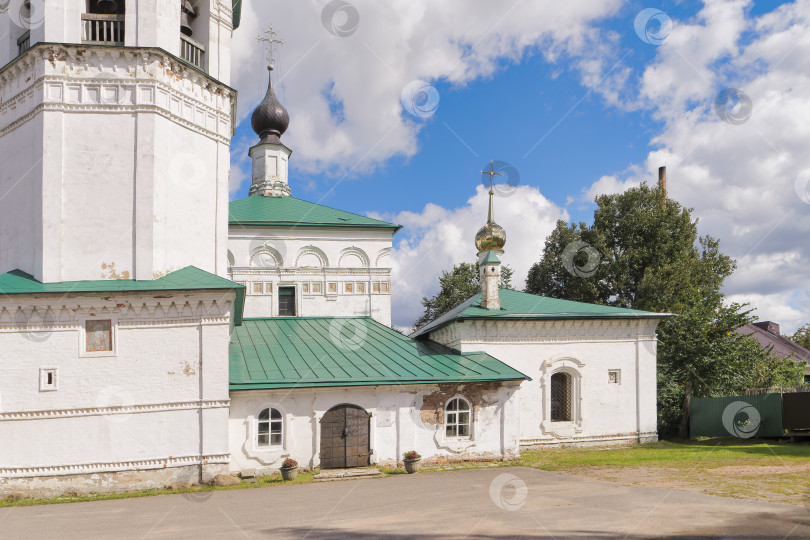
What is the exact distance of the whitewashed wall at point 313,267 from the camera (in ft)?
72.8

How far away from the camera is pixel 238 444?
15.2 meters

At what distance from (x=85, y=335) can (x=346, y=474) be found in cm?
661

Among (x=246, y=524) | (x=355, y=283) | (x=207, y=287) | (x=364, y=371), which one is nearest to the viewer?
(x=246, y=524)

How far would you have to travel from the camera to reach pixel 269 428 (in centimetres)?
1553

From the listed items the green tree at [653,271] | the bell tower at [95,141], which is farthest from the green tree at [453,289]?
the bell tower at [95,141]

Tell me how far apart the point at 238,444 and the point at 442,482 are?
4.96 meters

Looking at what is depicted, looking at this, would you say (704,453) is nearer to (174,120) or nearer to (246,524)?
(246,524)

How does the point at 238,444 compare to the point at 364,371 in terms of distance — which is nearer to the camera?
the point at 238,444

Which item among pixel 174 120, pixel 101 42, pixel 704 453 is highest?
pixel 101 42

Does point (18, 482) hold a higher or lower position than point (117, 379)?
lower

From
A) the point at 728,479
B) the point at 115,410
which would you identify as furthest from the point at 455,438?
the point at 115,410

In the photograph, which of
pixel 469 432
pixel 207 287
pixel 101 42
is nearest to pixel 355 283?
pixel 469 432

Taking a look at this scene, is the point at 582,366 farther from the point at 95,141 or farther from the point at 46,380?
the point at 95,141

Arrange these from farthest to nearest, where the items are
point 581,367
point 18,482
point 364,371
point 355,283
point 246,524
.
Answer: point 355,283 → point 581,367 → point 364,371 → point 18,482 → point 246,524
